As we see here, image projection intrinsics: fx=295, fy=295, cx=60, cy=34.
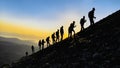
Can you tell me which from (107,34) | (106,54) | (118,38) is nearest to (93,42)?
(107,34)

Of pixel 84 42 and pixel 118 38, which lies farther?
pixel 84 42

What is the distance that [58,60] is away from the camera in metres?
44.3

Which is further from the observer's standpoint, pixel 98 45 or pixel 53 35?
pixel 53 35

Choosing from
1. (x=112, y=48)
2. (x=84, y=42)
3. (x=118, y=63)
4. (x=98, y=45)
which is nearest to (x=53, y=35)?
(x=84, y=42)

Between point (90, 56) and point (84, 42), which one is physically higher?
point (84, 42)

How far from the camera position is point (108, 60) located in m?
33.6

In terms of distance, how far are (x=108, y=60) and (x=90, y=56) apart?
4.32m

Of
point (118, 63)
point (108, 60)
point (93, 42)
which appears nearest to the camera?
point (118, 63)

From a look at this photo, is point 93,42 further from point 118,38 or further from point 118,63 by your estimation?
point 118,63

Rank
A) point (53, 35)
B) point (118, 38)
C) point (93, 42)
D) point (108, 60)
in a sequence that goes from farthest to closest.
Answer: point (53, 35), point (93, 42), point (118, 38), point (108, 60)

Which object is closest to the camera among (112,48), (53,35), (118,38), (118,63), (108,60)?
(118,63)

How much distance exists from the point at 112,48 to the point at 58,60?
1044cm

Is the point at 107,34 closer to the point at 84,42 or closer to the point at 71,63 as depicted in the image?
the point at 84,42

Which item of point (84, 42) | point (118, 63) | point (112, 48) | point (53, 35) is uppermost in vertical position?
point (53, 35)
